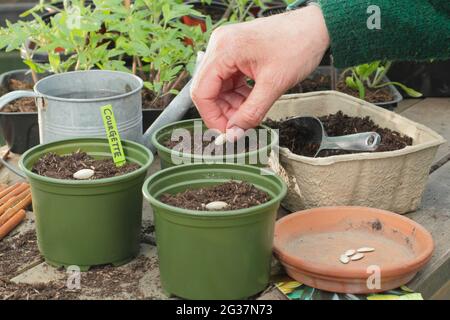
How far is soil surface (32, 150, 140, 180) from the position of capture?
164cm

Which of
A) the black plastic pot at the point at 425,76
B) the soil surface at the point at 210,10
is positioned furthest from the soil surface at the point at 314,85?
the soil surface at the point at 210,10

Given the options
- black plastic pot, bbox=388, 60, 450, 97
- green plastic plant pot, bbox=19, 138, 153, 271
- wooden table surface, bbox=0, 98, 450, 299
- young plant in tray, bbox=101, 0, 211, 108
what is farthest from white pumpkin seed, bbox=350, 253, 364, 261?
black plastic pot, bbox=388, 60, 450, 97

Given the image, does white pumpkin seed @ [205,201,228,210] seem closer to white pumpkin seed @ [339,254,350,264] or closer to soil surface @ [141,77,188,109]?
white pumpkin seed @ [339,254,350,264]

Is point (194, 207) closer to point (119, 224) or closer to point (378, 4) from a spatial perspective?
point (119, 224)

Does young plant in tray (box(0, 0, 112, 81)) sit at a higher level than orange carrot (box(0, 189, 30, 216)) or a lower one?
higher

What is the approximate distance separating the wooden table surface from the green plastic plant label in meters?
0.20

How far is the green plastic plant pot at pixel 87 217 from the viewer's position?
1565mm

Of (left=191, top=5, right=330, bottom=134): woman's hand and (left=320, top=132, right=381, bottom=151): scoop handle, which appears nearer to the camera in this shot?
(left=191, top=5, right=330, bottom=134): woman's hand

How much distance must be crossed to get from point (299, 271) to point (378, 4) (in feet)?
1.79

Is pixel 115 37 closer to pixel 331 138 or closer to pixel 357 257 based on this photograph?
pixel 331 138

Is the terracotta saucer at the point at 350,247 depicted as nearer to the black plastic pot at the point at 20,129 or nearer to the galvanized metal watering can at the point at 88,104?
the galvanized metal watering can at the point at 88,104

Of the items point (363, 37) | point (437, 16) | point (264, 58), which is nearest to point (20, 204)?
point (264, 58)

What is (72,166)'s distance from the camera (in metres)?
1.68

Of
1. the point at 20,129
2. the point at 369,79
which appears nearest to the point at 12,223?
the point at 20,129
